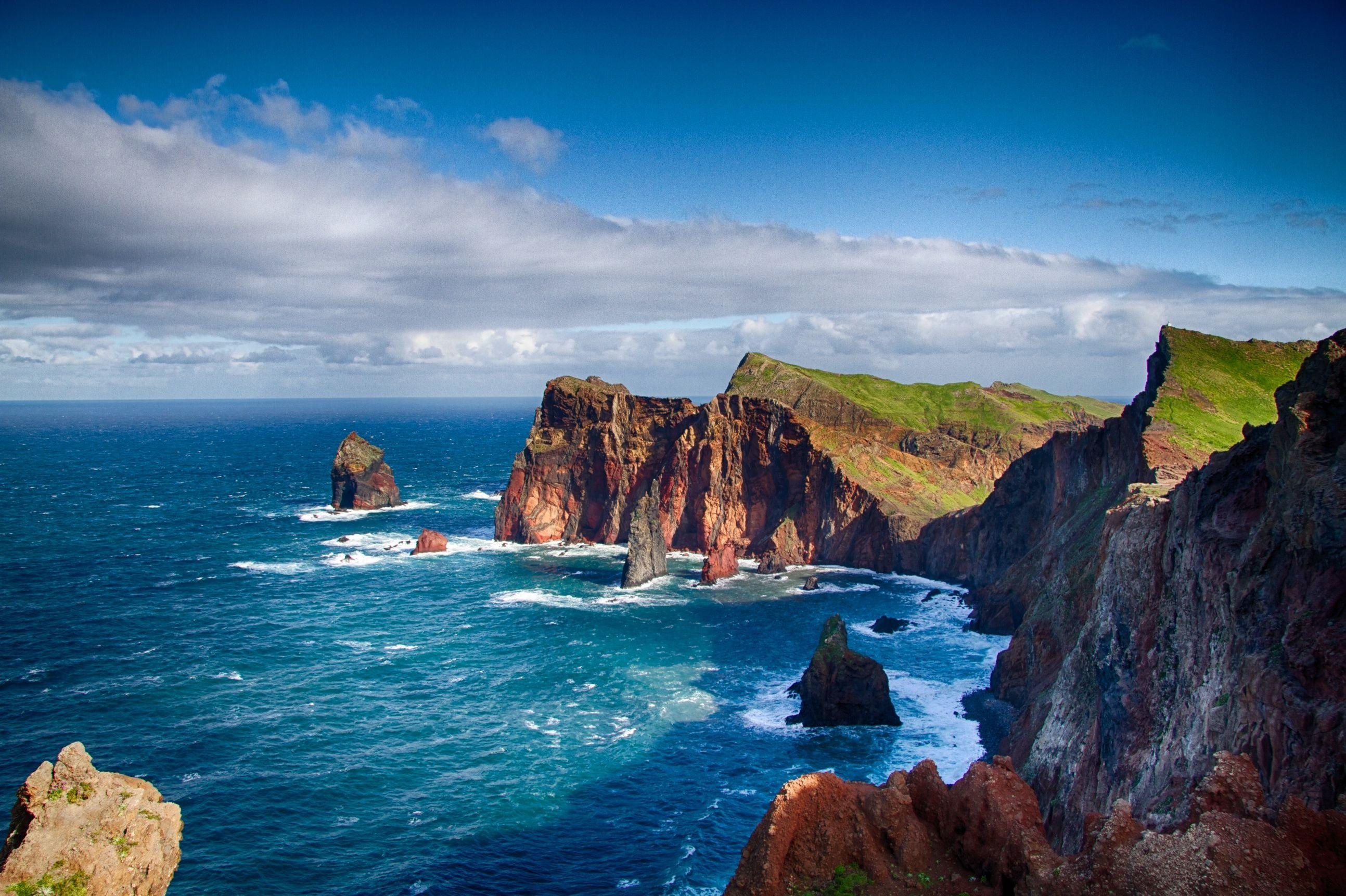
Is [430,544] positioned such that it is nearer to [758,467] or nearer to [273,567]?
[273,567]

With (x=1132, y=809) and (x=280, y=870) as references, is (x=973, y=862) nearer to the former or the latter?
(x=1132, y=809)

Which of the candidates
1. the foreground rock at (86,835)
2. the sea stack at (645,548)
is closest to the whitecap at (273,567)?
the sea stack at (645,548)

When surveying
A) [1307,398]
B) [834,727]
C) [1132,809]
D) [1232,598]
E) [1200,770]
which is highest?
[1307,398]

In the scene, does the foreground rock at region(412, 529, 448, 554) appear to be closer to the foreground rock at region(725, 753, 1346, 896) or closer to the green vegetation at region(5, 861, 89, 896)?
the green vegetation at region(5, 861, 89, 896)

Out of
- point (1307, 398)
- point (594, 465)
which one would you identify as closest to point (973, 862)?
point (1307, 398)

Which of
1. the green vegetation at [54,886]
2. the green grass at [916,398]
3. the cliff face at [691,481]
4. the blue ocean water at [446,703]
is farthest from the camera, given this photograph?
the green grass at [916,398]

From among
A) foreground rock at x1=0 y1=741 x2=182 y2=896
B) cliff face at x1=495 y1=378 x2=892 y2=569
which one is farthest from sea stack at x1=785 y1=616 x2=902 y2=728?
cliff face at x1=495 y1=378 x2=892 y2=569

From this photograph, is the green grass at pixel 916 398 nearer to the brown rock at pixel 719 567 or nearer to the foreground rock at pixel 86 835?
the brown rock at pixel 719 567
